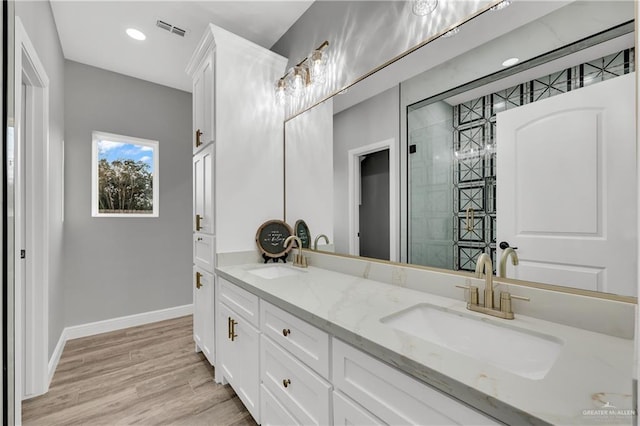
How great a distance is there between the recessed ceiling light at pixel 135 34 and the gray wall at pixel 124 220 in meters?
0.80

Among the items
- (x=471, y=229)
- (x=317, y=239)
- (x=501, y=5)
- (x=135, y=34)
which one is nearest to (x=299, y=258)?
(x=317, y=239)

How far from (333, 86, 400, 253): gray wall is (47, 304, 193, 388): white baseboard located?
2481 mm

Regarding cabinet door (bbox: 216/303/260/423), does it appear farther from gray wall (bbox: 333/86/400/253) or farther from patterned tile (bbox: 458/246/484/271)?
patterned tile (bbox: 458/246/484/271)

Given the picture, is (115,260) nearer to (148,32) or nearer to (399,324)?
(148,32)

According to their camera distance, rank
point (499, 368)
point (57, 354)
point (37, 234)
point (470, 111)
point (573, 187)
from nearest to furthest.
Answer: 1. point (499, 368)
2. point (573, 187)
3. point (470, 111)
4. point (37, 234)
5. point (57, 354)

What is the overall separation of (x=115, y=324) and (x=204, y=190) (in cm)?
195

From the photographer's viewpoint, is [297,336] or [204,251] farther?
[204,251]

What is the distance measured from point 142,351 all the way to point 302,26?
9.88 feet

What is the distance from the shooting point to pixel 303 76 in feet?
6.75

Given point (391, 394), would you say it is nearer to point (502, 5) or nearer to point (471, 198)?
point (471, 198)

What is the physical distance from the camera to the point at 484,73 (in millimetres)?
1087

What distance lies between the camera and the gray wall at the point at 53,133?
70.4 inches

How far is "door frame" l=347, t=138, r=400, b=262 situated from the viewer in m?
1.45

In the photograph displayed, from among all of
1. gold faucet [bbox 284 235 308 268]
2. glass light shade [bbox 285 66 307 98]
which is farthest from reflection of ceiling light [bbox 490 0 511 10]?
gold faucet [bbox 284 235 308 268]
